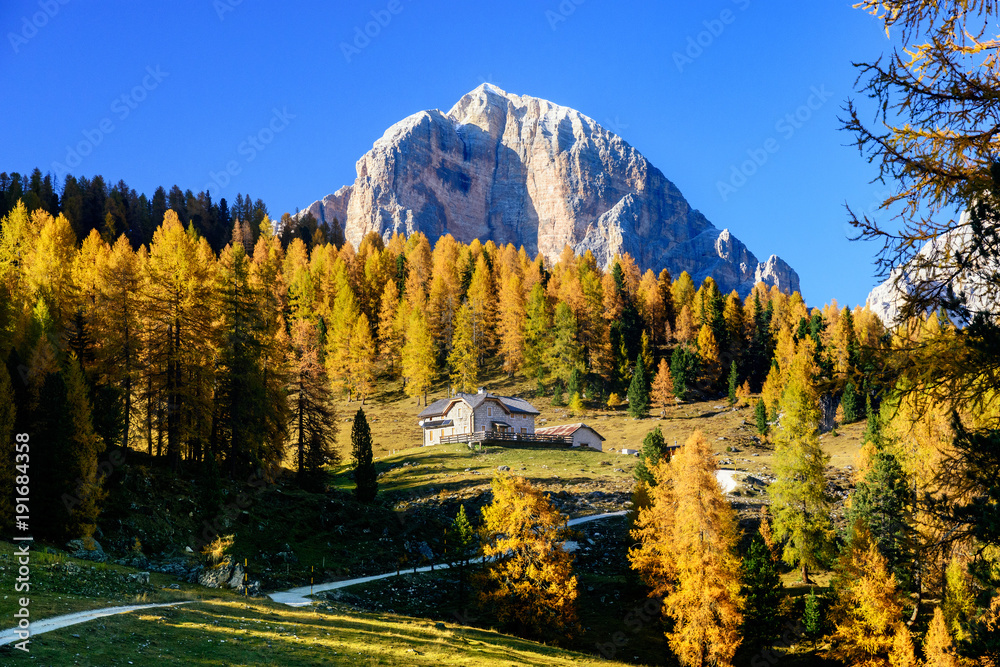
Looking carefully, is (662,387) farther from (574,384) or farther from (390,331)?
(390,331)

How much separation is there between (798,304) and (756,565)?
92551 mm

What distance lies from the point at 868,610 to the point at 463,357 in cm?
6182

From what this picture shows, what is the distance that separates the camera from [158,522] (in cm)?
3341

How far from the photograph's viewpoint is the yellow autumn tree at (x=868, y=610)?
31.4 metres

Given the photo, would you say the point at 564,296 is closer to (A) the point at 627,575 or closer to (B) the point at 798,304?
(B) the point at 798,304

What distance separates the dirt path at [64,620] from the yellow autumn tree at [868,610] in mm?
31608

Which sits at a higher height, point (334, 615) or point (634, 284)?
point (634, 284)

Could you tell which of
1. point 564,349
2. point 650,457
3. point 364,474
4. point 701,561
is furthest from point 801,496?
point 564,349

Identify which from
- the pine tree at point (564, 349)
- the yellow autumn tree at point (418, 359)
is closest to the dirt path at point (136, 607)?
the yellow autumn tree at point (418, 359)

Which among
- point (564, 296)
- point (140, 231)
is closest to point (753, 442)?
point (564, 296)

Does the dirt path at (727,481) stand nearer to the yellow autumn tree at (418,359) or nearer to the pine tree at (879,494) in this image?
the pine tree at (879,494)

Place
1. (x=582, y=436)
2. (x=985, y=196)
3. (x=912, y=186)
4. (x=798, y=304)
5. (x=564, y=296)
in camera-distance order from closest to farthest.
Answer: (x=985, y=196) → (x=912, y=186) → (x=582, y=436) → (x=564, y=296) → (x=798, y=304)

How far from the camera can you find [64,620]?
16.4 m

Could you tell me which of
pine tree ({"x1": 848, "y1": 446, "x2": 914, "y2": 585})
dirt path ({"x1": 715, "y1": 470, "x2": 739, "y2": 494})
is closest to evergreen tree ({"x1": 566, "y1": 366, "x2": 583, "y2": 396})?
dirt path ({"x1": 715, "y1": 470, "x2": 739, "y2": 494})
